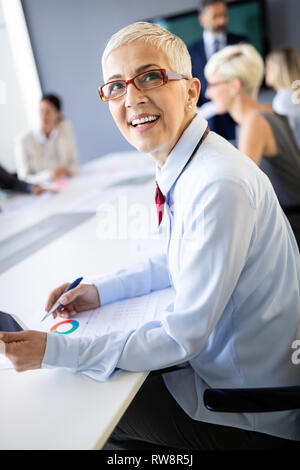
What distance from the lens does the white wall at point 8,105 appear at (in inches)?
204

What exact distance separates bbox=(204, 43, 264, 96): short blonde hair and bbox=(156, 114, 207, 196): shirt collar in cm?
124

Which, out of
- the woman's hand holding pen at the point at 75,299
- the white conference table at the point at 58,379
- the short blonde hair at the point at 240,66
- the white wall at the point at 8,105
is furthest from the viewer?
the white wall at the point at 8,105

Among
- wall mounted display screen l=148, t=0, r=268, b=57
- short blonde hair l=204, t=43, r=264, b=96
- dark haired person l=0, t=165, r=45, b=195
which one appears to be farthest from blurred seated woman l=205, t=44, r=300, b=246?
wall mounted display screen l=148, t=0, r=268, b=57

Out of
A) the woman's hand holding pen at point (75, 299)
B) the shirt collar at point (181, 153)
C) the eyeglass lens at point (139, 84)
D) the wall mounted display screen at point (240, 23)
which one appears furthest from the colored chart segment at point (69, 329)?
the wall mounted display screen at point (240, 23)

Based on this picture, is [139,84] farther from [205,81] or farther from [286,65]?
[205,81]

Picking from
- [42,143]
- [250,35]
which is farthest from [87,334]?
[250,35]

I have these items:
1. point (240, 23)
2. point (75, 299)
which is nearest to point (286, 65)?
point (240, 23)

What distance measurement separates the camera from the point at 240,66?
6.90 feet

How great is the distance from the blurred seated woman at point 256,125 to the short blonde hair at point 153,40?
97 centimetres

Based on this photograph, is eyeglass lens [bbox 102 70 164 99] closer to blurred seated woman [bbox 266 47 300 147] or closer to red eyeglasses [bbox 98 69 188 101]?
red eyeglasses [bbox 98 69 188 101]

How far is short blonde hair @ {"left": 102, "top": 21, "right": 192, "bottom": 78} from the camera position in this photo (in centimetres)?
96

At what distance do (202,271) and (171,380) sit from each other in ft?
1.30

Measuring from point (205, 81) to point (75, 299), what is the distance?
11.0 ft

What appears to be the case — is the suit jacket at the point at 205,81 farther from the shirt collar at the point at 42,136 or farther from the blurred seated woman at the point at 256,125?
the shirt collar at the point at 42,136
